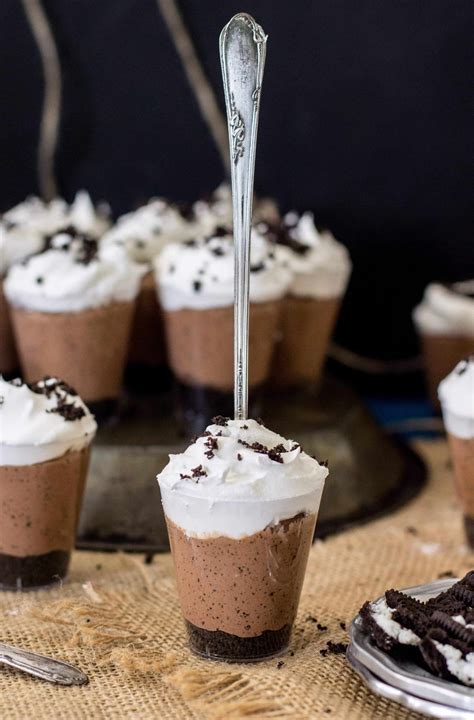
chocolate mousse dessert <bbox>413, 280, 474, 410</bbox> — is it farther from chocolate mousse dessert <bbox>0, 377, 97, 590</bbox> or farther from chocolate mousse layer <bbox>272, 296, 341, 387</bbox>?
chocolate mousse dessert <bbox>0, 377, 97, 590</bbox>

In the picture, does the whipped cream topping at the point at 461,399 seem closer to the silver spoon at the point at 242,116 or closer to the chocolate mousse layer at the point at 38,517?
the silver spoon at the point at 242,116

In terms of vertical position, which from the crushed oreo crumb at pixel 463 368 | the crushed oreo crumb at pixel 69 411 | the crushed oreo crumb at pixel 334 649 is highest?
the crushed oreo crumb at pixel 69 411

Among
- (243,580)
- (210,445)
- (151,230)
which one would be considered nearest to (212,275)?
(151,230)

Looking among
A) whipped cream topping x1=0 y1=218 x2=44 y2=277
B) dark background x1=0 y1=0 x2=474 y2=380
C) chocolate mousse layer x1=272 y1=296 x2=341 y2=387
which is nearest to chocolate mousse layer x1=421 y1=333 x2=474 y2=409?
chocolate mousse layer x1=272 y1=296 x2=341 y2=387

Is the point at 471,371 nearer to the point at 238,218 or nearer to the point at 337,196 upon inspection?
the point at 238,218

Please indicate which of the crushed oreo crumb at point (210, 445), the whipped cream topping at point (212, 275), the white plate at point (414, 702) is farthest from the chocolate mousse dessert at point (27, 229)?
the white plate at point (414, 702)

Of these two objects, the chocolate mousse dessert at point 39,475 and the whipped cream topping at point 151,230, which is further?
the whipped cream topping at point 151,230
